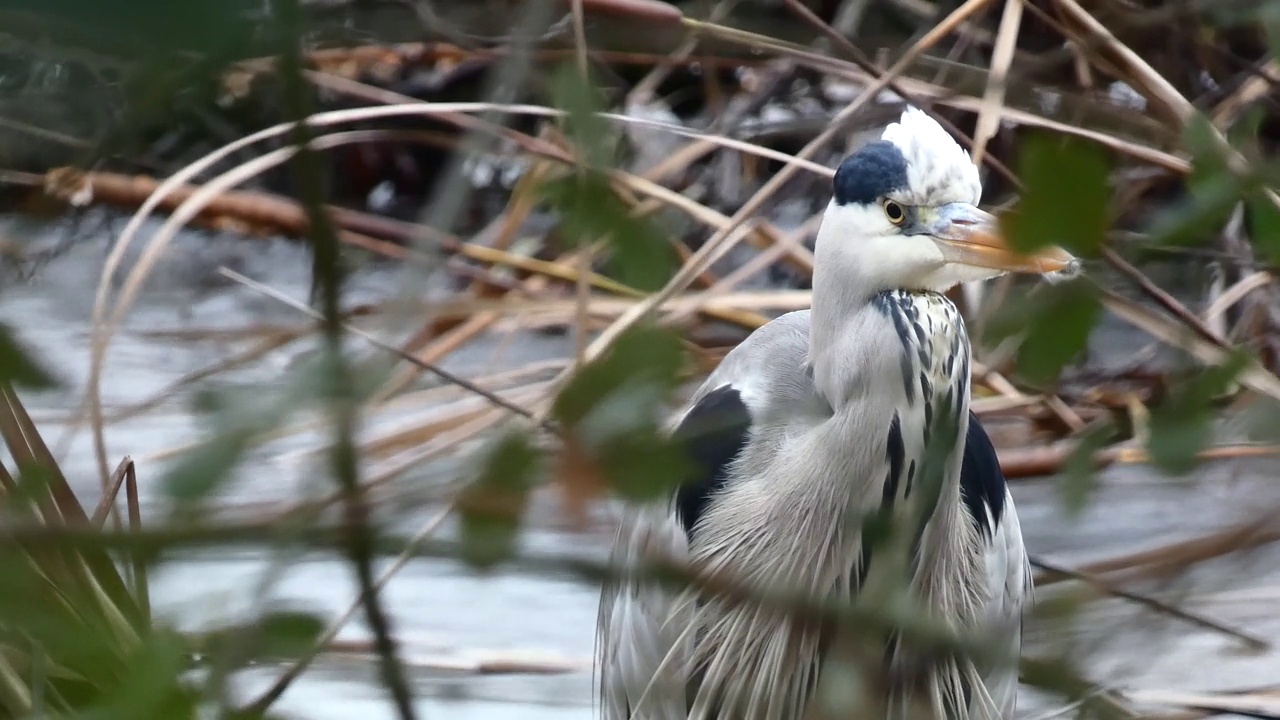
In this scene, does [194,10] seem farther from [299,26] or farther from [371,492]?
[371,492]

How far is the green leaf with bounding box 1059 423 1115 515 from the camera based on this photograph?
0.68m

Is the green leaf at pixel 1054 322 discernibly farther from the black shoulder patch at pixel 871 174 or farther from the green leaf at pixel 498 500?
the black shoulder patch at pixel 871 174

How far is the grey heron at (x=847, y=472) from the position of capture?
1547mm

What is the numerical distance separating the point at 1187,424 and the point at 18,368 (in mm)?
433

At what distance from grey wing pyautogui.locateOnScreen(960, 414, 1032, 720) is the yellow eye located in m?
0.35

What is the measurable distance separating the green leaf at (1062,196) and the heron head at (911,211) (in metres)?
1.03

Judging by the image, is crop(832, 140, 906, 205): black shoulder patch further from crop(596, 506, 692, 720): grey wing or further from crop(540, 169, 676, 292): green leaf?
crop(540, 169, 676, 292): green leaf

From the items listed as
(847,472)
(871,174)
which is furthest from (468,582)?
(871,174)

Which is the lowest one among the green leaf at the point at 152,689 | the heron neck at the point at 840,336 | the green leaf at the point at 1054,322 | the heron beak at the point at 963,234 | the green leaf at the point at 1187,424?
the green leaf at the point at 152,689

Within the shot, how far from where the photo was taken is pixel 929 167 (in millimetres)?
1553

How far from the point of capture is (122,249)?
2.03m

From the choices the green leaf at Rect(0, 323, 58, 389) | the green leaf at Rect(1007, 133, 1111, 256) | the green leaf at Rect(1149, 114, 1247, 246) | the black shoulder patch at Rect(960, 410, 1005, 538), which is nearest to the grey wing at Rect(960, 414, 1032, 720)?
Result: the black shoulder patch at Rect(960, 410, 1005, 538)

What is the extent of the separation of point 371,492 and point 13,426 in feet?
2.33

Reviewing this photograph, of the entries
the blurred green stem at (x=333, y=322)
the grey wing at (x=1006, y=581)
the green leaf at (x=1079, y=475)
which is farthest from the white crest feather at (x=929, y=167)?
the blurred green stem at (x=333, y=322)
